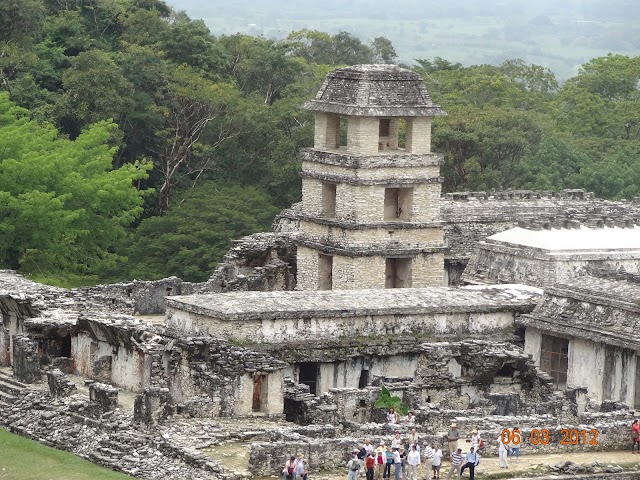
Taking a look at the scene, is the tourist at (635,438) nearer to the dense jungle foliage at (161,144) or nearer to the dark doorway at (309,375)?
the dark doorway at (309,375)

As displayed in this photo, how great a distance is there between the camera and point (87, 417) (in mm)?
49312

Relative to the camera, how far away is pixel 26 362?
174ft

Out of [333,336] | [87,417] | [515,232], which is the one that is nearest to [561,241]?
[515,232]

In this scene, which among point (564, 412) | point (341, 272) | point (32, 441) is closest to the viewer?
point (32, 441)

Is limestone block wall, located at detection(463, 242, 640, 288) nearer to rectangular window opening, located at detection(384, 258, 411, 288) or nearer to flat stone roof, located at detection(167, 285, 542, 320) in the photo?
rectangular window opening, located at detection(384, 258, 411, 288)

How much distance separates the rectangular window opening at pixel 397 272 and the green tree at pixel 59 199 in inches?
433

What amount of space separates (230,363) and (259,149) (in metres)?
33.5

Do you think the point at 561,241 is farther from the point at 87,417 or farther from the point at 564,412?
the point at 87,417

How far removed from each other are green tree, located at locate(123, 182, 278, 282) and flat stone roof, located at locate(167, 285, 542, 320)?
620 inches

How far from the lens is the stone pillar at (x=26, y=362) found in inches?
2088

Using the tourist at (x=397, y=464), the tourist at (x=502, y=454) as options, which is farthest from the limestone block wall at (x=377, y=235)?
the tourist at (x=397, y=464)

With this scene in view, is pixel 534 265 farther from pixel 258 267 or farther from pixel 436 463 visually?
pixel 436 463

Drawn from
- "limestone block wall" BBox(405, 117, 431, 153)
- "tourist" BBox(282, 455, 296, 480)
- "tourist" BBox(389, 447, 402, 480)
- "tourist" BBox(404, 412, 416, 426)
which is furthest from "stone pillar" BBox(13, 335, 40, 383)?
"limestone block wall" BBox(405, 117, 431, 153)

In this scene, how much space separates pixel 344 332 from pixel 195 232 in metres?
21.2
